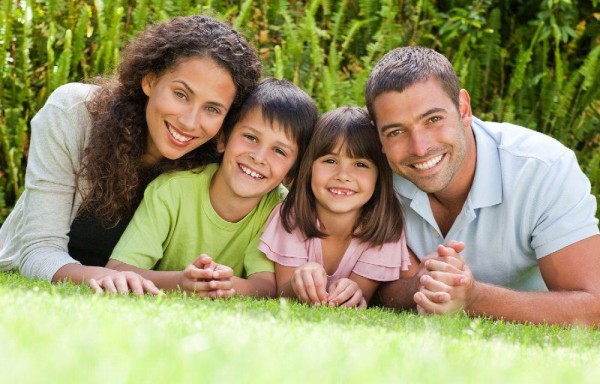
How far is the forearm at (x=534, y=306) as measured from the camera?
457 centimetres

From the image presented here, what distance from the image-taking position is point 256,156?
507 cm

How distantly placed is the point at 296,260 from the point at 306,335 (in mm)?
1992

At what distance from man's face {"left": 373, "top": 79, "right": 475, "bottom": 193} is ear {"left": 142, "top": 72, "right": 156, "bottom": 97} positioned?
1351 millimetres

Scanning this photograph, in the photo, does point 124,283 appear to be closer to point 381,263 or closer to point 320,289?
point 320,289

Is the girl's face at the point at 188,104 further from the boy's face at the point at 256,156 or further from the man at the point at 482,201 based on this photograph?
the man at the point at 482,201

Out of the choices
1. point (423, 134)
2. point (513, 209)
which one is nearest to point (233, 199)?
point (423, 134)

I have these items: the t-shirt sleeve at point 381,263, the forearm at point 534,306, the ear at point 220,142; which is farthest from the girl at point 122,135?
the forearm at point 534,306

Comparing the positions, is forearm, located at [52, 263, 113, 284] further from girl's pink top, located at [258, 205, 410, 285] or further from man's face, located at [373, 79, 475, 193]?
man's face, located at [373, 79, 475, 193]

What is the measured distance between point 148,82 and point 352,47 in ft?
9.88

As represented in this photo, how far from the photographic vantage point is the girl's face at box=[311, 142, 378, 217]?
5094 millimetres

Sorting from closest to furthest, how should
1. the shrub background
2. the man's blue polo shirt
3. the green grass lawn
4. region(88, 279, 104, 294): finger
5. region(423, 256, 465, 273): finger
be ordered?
1. the green grass lawn
2. region(88, 279, 104, 294): finger
3. region(423, 256, 465, 273): finger
4. the man's blue polo shirt
5. the shrub background

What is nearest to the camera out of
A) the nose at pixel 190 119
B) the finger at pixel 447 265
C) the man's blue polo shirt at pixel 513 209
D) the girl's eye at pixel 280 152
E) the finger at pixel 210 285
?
the finger at pixel 447 265

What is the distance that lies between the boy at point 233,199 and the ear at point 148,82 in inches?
19.6

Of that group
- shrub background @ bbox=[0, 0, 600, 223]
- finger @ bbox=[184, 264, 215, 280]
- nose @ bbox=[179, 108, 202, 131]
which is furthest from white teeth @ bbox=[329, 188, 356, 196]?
shrub background @ bbox=[0, 0, 600, 223]
